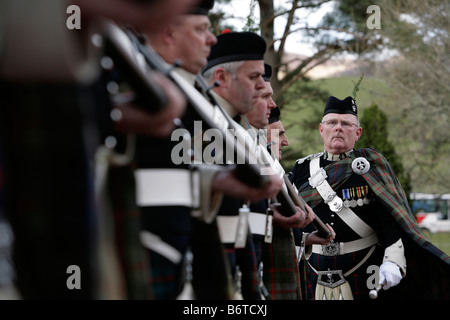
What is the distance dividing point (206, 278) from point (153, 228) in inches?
22.3

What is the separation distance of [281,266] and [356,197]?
5.65 ft

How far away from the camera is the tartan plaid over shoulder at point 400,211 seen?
16.5 feet

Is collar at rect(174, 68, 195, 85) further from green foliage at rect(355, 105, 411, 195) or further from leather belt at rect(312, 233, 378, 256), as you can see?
green foliage at rect(355, 105, 411, 195)

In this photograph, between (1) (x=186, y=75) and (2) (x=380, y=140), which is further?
(2) (x=380, y=140)

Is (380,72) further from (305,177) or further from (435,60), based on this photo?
(305,177)

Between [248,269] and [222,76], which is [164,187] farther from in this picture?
[222,76]

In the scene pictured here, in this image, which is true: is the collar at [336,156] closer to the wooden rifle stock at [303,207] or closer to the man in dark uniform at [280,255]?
the wooden rifle stock at [303,207]

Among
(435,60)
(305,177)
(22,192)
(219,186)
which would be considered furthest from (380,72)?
(22,192)

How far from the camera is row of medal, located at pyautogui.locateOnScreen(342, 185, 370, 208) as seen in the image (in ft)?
17.3

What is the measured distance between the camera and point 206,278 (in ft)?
8.88

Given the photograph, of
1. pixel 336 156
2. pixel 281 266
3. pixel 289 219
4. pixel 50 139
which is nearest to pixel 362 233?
pixel 336 156

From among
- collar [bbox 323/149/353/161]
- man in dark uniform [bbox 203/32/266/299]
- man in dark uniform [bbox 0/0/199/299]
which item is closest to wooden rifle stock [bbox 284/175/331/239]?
man in dark uniform [bbox 203/32/266/299]

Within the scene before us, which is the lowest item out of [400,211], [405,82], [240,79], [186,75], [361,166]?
[400,211]

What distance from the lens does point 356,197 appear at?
5312 mm
